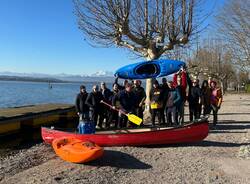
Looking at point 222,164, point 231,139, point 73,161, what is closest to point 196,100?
point 231,139

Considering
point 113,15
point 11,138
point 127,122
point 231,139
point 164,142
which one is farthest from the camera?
point 113,15

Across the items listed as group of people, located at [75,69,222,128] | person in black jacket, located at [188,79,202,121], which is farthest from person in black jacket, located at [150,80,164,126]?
person in black jacket, located at [188,79,202,121]

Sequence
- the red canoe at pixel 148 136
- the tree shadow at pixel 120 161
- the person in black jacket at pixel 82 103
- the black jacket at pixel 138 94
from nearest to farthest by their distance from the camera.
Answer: the tree shadow at pixel 120 161 → the red canoe at pixel 148 136 → the black jacket at pixel 138 94 → the person in black jacket at pixel 82 103

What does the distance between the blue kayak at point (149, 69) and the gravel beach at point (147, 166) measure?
344 centimetres

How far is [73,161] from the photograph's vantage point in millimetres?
9664

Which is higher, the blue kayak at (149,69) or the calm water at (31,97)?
the blue kayak at (149,69)

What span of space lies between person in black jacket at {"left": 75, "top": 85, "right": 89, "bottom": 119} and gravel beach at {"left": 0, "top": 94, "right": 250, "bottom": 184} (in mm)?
2396

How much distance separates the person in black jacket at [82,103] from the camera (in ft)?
46.8

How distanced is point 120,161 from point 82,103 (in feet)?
16.0

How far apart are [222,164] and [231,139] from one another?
3.63m

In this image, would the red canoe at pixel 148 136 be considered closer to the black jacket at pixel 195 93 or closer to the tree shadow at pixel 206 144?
the tree shadow at pixel 206 144

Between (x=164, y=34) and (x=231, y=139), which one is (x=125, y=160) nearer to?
(x=231, y=139)

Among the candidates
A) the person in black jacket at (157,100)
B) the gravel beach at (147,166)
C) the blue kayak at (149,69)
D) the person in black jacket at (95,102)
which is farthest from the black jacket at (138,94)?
the gravel beach at (147,166)

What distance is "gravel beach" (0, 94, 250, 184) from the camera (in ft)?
28.0
